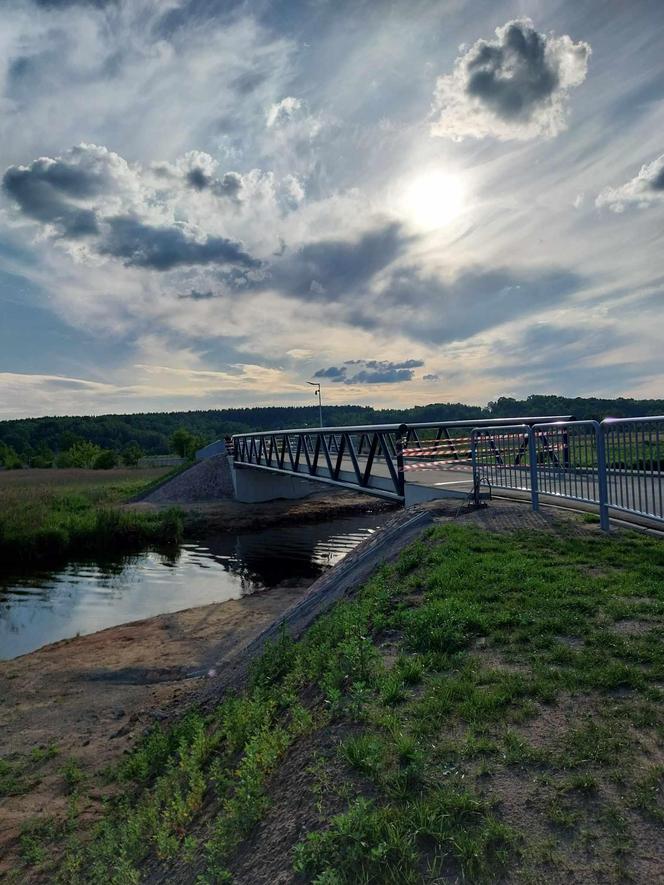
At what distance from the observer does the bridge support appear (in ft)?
130

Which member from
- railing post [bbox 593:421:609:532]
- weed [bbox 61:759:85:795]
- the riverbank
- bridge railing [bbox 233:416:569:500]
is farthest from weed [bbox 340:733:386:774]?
the riverbank

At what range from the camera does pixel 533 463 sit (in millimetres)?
11148

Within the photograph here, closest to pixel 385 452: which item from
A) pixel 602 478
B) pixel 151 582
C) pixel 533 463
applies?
pixel 533 463

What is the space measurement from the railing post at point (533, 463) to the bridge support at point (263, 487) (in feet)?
93.9

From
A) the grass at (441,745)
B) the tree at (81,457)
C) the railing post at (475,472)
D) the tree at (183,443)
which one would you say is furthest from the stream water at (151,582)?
the tree at (81,457)

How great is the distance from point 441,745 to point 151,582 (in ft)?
60.4

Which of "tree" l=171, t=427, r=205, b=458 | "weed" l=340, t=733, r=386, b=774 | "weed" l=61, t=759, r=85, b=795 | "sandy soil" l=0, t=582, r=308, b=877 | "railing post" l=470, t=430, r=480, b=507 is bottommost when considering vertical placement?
"sandy soil" l=0, t=582, r=308, b=877

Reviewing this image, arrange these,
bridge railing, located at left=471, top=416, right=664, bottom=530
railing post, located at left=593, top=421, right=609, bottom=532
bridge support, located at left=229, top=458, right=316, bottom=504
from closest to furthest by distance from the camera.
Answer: bridge railing, located at left=471, top=416, right=664, bottom=530, railing post, located at left=593, top=421, right=609, bottom=532, bridge support, located at left=229, top=458, right=316, bottom=504

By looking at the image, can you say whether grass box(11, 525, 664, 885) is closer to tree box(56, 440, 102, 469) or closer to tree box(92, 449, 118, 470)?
tree box(92, 449, 118, 470)

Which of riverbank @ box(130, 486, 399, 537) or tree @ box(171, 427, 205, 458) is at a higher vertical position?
tree @ box(171, 427, 205, 458)

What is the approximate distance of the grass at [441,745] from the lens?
307cm

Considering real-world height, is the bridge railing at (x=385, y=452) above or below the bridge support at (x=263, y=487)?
above

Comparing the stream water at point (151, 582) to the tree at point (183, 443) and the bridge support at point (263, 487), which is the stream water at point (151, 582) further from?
the tree at point (183, 443)

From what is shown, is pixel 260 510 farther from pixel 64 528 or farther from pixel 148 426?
pixel 148 426
